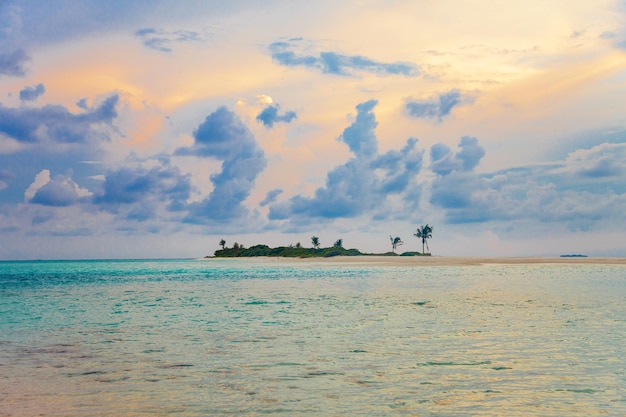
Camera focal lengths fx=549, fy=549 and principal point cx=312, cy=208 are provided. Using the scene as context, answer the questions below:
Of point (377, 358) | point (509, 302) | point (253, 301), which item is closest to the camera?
point (377, 358)

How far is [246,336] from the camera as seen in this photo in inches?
854

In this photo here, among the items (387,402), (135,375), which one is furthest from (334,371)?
(135,375)

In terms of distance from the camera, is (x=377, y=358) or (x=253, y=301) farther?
(x=253, y=301)

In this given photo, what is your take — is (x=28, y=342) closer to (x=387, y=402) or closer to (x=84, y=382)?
(x=84, y=382)

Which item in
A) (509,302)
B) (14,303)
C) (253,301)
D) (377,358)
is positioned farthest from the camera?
(14,303)

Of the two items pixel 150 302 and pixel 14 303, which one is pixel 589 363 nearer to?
pixel 150 302

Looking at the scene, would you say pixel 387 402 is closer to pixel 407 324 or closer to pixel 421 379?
pixel 421 379

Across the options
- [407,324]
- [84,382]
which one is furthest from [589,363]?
[84,382]

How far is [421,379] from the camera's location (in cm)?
1371

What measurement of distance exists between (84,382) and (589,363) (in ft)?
44.9

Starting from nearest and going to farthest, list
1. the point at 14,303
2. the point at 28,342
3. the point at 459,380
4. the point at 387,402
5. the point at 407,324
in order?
the point at 387,402 → the point at 459,380 → the point at 28,342 → the point at 407,324 → the point at 14,303

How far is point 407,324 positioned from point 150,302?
73.3ft

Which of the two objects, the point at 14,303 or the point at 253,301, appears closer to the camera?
the point at 253,301

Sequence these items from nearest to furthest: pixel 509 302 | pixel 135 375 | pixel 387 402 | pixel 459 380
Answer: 1. pixel 387 402
2. pixel 459 380
3. pixel 135 375
4. pixel 509 302
